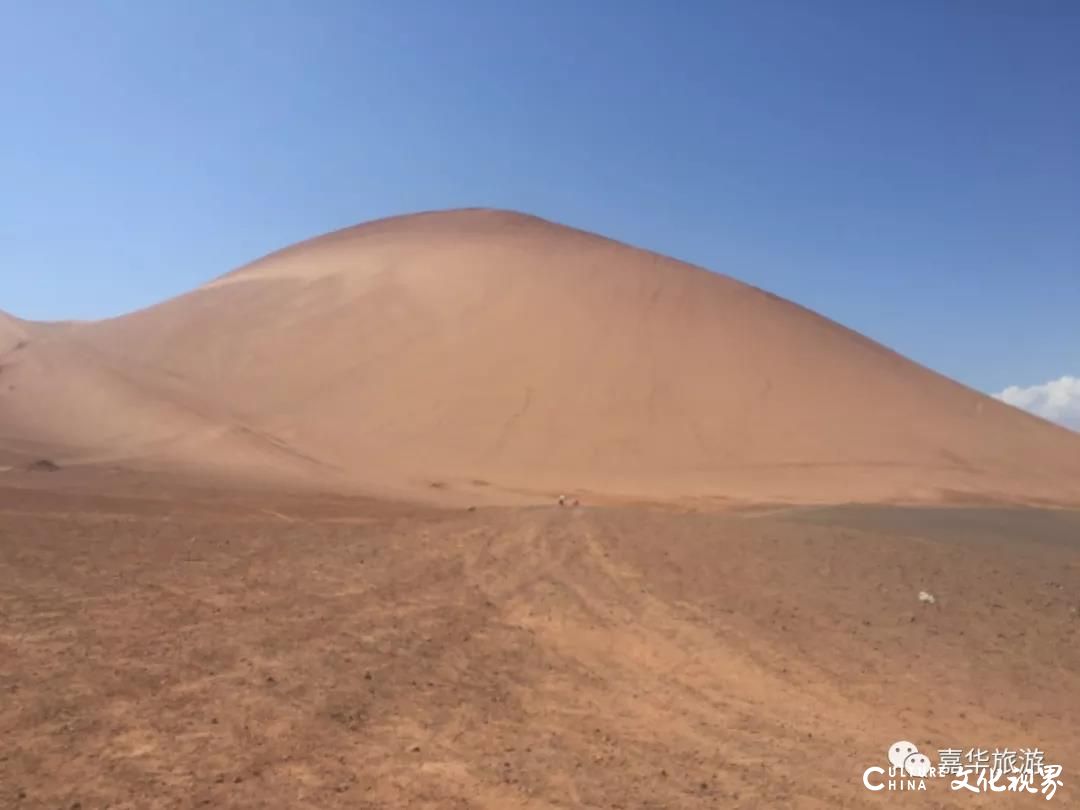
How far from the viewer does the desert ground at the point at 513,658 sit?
531 centimetres

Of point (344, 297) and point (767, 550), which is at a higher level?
point (344, 297)

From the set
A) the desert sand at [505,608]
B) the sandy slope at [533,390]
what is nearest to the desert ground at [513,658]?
the desert sand at [505,608]

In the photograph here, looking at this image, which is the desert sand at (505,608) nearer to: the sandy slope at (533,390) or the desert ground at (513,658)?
the desert ground at (513,658)

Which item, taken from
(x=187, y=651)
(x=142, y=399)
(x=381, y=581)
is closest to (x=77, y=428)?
(x=142, y=399)

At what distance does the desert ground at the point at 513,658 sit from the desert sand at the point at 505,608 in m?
0.03

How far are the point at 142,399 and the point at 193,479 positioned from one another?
10.2 meters

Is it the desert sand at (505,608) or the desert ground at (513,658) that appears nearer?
the desert ground at (513,658)

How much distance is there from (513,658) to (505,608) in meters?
1.52

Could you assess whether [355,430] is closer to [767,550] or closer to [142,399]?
[142,399]

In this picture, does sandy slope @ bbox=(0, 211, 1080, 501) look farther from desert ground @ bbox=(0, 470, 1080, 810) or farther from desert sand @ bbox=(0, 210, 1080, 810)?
desert ground @ bbox=(0, 470, 1080, 810)

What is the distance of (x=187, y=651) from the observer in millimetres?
7266

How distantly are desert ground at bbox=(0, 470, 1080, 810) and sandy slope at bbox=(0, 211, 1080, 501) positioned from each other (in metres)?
9.42

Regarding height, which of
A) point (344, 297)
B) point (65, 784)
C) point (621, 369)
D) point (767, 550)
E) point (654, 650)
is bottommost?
point (65, 784)

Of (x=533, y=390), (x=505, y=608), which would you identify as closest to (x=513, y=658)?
(x=505, y=608)
